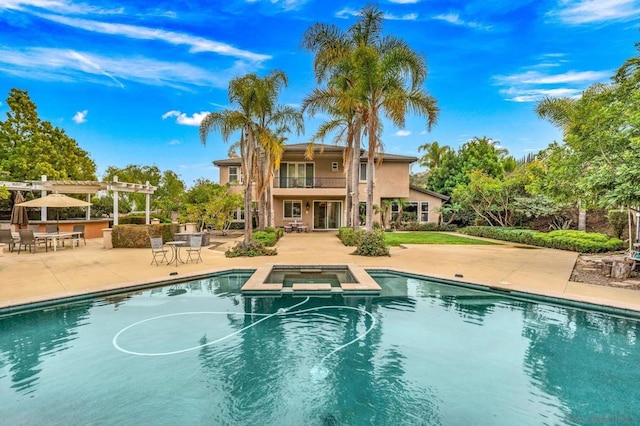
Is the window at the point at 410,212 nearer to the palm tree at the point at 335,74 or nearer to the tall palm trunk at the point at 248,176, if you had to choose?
the palm tree at the point at 335,74

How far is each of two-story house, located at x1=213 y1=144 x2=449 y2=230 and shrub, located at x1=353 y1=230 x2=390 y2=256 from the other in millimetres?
11825

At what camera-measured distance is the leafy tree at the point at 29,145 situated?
932 inches

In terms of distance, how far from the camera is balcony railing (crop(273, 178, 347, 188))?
26.1m

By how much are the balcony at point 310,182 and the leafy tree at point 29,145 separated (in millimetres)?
17087

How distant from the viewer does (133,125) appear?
30.3 metres

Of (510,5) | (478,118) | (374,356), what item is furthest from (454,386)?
(478,118)

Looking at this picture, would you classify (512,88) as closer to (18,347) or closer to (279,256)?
(279,256)

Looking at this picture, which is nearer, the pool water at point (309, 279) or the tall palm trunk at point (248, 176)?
the pool water at point (309, 279)

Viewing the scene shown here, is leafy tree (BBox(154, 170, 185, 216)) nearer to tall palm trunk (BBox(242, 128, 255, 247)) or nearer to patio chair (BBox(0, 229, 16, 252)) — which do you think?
patio chair (BBox(0, 229, 16, 252))

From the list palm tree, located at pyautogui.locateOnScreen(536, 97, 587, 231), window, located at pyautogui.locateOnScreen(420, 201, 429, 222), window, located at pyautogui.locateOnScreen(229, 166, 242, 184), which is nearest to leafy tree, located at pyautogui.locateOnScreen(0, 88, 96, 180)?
window, located at pyautogui.locateOnScreen(229, 166, 242, 184)

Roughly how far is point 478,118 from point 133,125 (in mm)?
32588

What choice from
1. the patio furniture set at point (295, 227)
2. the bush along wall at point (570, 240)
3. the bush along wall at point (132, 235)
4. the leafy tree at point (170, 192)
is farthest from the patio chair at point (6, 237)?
the bush along wall at point (570, 240)

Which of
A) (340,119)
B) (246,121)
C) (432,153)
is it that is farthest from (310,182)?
(432,153)

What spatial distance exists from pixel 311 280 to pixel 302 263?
136 centimetres
